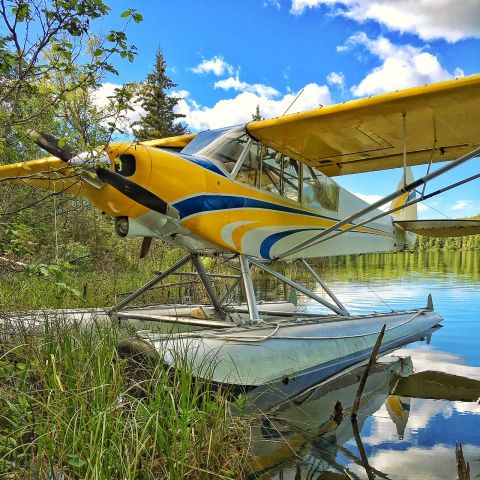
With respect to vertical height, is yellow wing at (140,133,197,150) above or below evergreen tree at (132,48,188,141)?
below

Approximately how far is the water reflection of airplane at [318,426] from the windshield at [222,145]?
2468mm

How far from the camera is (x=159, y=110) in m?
31.0

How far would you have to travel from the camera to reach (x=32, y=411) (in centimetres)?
227

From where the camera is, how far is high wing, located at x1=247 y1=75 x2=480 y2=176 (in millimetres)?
4664

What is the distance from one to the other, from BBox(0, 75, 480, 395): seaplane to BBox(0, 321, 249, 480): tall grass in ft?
2.62

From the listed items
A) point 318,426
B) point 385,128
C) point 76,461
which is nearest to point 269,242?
point 385,128

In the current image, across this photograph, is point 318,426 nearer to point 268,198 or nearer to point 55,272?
point 55,272

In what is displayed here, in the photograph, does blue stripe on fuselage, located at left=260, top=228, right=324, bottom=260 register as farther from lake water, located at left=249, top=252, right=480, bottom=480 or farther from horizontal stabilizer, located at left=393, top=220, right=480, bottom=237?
horizontal stabilizer, located at left=393, top=220, right=480, bottom=237

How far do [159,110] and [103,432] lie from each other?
30805 mm

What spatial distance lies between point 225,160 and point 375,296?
27.9 feet

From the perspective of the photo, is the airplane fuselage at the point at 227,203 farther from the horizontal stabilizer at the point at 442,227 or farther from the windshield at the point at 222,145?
the horizontal stabilizer at the point at 442,227

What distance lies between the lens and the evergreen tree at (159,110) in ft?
99.7

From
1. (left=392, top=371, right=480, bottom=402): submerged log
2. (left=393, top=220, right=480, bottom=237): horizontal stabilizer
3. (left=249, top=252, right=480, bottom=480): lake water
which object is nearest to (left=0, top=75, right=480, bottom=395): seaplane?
(left=393, top=220, right=480, bottom=237): horizontal stabilizer

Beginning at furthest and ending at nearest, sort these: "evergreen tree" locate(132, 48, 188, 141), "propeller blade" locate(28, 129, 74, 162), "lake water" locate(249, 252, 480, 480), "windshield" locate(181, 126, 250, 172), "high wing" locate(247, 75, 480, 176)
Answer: "evergreen tree" locate(132, 48, 188, 141), "windshield" locate(181, 126, 250, 172), "high wing" locate(247, 75, 480, 176), "propeller blade" locate(28, 129, 74, 162), "lake water" locate(249, 252, 480, 480)
